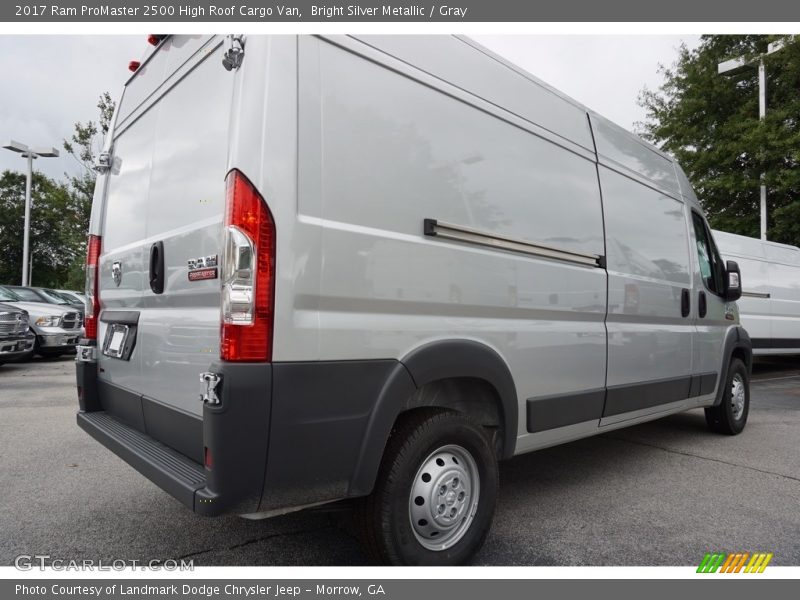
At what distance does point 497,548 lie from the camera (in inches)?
110

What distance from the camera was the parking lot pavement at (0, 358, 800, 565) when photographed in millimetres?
2719

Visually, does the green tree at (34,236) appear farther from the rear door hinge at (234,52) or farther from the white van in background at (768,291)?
the rear door hinge at (234,52)

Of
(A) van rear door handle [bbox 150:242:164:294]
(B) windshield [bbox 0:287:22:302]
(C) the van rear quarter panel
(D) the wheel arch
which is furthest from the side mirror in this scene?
(B) windshield [bbox 0:287:22:302]

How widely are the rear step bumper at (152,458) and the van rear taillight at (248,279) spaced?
0.52 metres

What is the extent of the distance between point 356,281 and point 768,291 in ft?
35.4

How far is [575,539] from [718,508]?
1.14 m


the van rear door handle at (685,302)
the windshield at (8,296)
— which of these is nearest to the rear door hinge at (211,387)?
the van rear door handle at (685,302)

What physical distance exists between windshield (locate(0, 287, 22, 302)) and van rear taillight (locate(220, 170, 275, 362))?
11482mm

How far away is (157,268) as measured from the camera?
2660 mm

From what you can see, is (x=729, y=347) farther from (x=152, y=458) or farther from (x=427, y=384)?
(x=152, y=458)

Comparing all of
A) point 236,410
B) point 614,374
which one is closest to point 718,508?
point 614,374

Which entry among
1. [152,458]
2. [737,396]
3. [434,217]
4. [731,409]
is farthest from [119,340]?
[737,396]

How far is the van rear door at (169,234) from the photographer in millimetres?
2342
